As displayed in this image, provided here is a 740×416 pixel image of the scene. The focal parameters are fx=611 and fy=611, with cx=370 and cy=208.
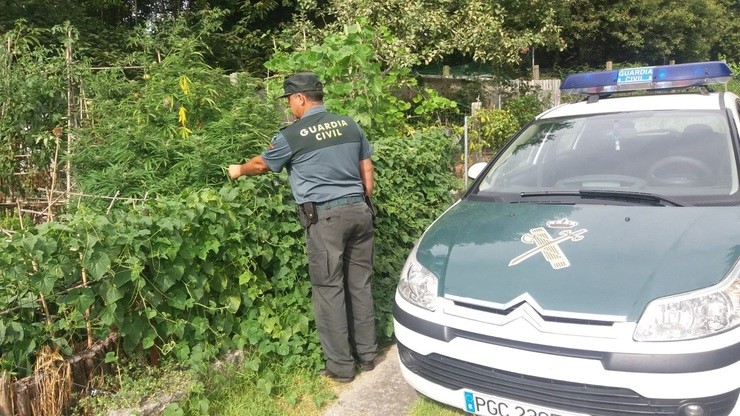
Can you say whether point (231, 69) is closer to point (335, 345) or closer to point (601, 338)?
point (335, 345)

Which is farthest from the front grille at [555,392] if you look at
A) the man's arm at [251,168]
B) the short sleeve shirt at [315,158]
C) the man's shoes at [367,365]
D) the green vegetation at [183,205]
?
the man's arm at [251,168]

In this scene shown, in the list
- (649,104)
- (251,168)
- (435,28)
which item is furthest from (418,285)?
(435,28)

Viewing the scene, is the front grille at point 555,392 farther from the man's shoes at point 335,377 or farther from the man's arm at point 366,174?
the man's arm at point 366,174

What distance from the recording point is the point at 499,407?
2631 millimetres

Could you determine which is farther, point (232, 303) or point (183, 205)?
point (232, 303)

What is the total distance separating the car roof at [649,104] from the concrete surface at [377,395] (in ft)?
6.87

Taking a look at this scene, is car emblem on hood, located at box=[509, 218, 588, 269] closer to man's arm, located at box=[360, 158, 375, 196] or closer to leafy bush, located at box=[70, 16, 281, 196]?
man's arm, located at box=[360, 158, 375, 196]

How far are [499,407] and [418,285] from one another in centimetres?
72

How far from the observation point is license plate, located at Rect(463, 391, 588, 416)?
2.51m

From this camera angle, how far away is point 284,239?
377 centimetres

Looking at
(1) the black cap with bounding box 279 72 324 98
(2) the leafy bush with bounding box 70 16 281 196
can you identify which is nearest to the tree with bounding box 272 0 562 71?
(2) the leafy bush with bounding box 70 16 281 196

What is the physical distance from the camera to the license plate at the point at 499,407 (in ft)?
8.23

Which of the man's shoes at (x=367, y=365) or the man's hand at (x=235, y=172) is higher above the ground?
the man's hand at (x=235, y=172)

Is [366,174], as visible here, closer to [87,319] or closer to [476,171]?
[476,171]
